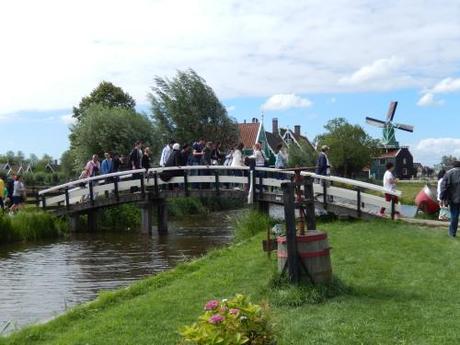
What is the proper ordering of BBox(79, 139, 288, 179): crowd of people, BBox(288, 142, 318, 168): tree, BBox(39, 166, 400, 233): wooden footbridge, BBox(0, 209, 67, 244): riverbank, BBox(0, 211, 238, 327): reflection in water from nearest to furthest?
1. BBox(0, 211, 238, 327): reflection in water
2. BBox(39, 166, 400, 233): wooden footbridge
3. BBox(0, 209, 67, 244): riverbank
4. BBox(79, 139, 288, 179): crowd of people
5. BBox(288, 142, 318, 168): tree

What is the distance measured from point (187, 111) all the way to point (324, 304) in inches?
1383

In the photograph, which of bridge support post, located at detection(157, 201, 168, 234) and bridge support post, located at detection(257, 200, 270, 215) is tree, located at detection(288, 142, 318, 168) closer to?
bridge support post, located at detection(157, 201, 168, 234)

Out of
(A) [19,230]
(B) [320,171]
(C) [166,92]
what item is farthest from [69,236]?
(C) [166,92]

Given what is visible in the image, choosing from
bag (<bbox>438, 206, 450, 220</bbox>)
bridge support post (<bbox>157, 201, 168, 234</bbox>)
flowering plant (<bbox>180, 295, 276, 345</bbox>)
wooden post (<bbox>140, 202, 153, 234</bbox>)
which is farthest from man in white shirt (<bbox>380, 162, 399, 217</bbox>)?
flowering plant (<bbox>180, 295, 276, 345</bbox>)

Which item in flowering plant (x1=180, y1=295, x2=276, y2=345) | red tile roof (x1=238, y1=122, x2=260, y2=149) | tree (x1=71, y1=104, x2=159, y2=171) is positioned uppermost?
red tile roof (x1=238, y1=122, x2=260, y2=149)

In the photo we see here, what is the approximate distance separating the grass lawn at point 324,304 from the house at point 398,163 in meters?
84.3

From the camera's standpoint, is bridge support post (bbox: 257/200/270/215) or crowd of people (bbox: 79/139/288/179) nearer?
bridge support post (bbox: 257/200/270/215)

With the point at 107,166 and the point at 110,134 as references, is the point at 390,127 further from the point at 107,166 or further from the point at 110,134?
the point at 107,166

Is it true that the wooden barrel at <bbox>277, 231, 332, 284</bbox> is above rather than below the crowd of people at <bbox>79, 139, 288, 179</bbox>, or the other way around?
below

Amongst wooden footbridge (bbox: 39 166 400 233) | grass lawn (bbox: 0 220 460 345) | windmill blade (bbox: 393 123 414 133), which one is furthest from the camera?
windmill blade (bbox: 393 123 414 133)

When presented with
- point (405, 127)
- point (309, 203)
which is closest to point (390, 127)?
point (405, 127)

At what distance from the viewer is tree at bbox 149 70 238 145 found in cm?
4162

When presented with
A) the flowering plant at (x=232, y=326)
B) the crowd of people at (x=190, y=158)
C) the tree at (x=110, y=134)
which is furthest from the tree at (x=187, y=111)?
the flowering plant at (x=232, y=326)

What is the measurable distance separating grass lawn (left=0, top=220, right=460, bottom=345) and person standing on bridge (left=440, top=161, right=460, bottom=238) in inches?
54.7
